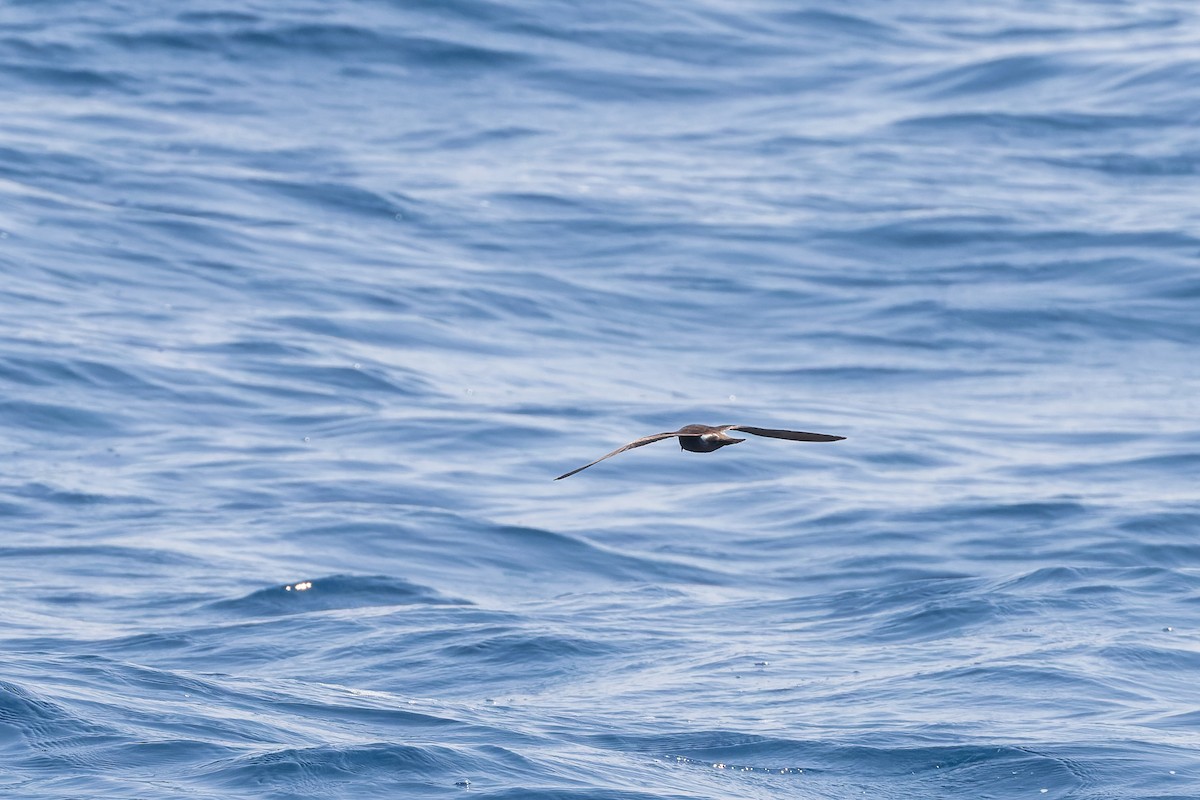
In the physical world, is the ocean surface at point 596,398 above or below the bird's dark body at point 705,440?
below

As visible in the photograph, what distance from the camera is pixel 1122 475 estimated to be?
53.2 ft

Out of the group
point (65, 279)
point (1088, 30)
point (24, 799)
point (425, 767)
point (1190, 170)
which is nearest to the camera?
point (24, 799)

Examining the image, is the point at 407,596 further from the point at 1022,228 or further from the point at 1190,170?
the point at 1190,170

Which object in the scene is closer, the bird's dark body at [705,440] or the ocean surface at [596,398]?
the bird's dark body at [705,440]

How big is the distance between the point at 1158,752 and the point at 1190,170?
14.3 metres

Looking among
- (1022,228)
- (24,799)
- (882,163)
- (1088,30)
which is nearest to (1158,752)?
(24,799)

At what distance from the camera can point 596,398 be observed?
17.5 m

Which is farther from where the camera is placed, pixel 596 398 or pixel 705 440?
pixel 596 398

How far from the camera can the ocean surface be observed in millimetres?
11008

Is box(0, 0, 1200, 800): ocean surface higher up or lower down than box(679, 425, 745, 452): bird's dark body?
lower down

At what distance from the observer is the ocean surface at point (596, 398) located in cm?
1101

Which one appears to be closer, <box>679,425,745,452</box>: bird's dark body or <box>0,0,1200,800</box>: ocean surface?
<box>679,425,745,452</box>: bird's dark body

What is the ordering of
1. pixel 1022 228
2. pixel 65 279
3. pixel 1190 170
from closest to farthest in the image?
1. pixel 65 279
2. pixel 1022 228
3. pixel 1190 170

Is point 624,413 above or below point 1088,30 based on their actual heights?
below
